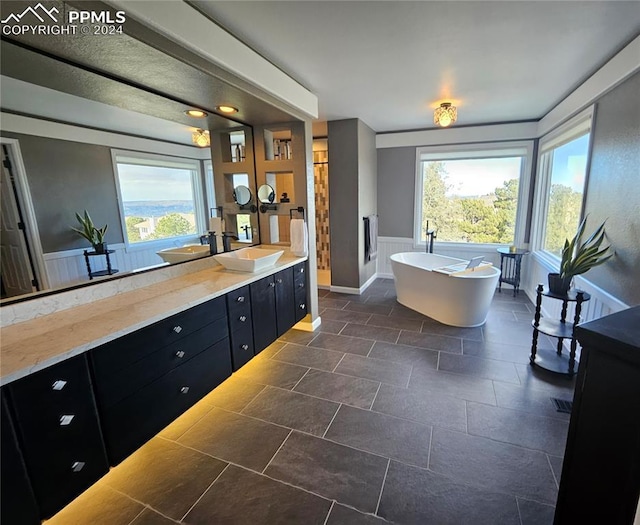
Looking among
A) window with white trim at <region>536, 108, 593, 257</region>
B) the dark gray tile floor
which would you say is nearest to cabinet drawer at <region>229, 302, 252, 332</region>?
the dark gray tile floor

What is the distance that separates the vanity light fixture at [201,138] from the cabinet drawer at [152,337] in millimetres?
1491

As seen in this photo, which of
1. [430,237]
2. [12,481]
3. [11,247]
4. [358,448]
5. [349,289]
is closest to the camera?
[12,481]

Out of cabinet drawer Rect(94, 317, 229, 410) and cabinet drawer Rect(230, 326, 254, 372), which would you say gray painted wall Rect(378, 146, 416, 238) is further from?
cabinet drawer Rect(94, 317, 229, 410)

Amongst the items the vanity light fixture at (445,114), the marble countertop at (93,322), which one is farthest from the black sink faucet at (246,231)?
the vanity light fixture at (445,114)

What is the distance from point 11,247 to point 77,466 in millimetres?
1118

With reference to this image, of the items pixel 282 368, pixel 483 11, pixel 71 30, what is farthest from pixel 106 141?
pixel 483 11

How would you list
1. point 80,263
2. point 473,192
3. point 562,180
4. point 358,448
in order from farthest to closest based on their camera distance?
1. point 473,192
2. point 562,180
3. point 358,448
4. point 80,263

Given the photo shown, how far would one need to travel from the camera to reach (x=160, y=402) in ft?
5.92

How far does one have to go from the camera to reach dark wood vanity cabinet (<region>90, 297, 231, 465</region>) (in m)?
1.53

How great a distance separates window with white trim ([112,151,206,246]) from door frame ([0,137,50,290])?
0.49m

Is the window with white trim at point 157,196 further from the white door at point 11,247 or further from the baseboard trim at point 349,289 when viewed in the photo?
the baseboard trim at point 349,289

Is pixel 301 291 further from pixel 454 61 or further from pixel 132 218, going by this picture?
pixel 454 61

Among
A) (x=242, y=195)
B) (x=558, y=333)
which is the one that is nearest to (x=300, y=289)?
(x=242, y=195)

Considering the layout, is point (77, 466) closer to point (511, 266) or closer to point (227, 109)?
point (227, 109)
